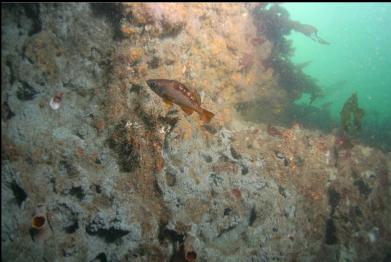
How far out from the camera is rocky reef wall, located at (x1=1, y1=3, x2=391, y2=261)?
131 inches

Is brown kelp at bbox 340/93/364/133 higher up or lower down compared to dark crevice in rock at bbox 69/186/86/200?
higher up

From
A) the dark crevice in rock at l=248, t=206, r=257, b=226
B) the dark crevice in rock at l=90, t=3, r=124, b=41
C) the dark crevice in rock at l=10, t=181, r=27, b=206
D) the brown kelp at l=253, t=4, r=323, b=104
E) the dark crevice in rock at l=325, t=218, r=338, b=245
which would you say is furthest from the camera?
the brown kelp at l=253, t=4, r=323, b=104

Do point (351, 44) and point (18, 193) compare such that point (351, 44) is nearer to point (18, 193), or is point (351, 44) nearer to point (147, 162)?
point (147, 162)

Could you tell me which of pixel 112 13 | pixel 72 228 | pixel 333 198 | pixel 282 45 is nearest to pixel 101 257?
pixel 72 228

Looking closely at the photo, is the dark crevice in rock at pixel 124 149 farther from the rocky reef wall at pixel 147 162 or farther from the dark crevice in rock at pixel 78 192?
the dark crevice in rock at pixel 78 192

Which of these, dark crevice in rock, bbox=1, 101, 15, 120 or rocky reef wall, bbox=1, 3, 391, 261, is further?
rocky reef wall, bbox=1, 3, 391, 261

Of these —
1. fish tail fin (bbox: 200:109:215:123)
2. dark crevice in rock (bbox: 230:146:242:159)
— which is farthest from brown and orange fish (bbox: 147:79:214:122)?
dark crevice in rock (bbox: 230:146:242:159)

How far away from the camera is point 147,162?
3947 mm

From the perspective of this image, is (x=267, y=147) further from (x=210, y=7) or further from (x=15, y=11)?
(x=15, y=11)

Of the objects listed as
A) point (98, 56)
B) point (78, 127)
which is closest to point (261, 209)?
point (78, 127)

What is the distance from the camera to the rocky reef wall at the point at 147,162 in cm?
332

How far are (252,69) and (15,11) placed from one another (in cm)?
497

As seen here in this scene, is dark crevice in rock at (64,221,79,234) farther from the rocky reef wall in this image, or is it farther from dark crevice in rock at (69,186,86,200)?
dark crevice in rock at (69,186,86,200)

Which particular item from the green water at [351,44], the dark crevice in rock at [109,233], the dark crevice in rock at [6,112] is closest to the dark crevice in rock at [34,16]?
the dark crevice in rock at [6,112]
